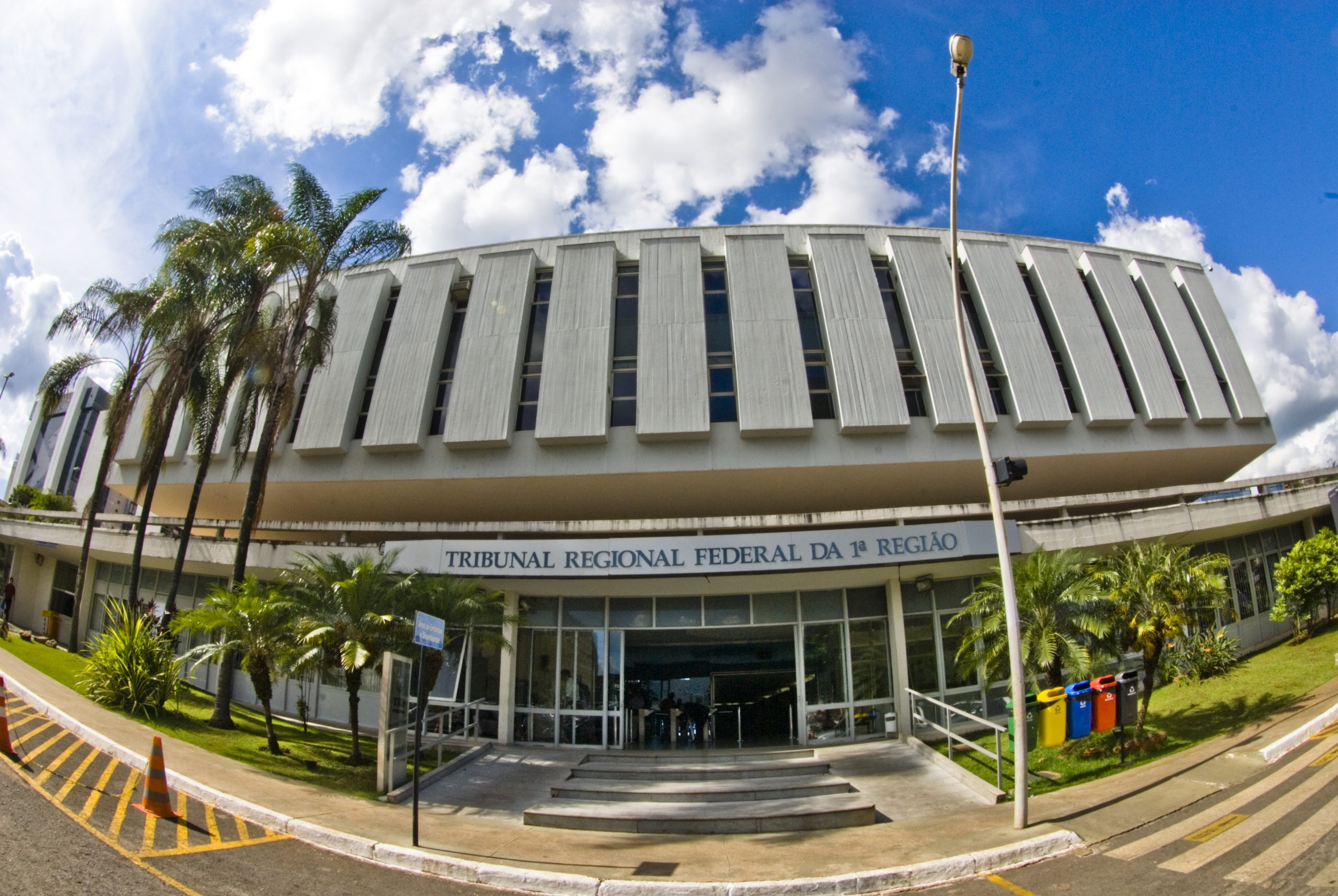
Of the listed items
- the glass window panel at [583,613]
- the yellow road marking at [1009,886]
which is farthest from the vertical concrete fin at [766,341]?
the yellow road marking at [1009,886]

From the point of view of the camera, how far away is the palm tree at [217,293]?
18.3m

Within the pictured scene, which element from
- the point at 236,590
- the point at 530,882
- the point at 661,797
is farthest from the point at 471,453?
the point at 530,882

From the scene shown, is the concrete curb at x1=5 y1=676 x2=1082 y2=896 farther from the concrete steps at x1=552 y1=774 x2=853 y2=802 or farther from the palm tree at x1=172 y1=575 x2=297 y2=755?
the palm tree at x1=172 y1=575 x2=297 y2=755

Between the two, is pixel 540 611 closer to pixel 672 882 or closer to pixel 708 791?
pixel 708 791

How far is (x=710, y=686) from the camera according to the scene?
18.2m

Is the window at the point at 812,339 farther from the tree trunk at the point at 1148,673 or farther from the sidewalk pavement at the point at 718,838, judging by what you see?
the sidewalk pavement at the point at 718,838

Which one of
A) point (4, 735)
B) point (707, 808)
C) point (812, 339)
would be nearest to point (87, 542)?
point (4, 735)

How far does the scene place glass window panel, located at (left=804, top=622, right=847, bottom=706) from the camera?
1669 centimetres

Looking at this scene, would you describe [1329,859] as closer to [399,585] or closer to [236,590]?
[399,585]

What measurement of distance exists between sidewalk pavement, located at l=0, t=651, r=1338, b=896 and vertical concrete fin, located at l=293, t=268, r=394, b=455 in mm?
12178

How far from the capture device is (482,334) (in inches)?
931

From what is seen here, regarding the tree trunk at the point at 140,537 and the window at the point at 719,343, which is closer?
the tree trunk at the point at 140,537

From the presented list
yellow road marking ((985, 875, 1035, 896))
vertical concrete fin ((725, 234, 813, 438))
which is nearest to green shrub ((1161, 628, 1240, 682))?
vertical concrete fin ((725, 234, 813, 438))

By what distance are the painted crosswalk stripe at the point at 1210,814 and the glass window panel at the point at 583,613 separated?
11763 mm
